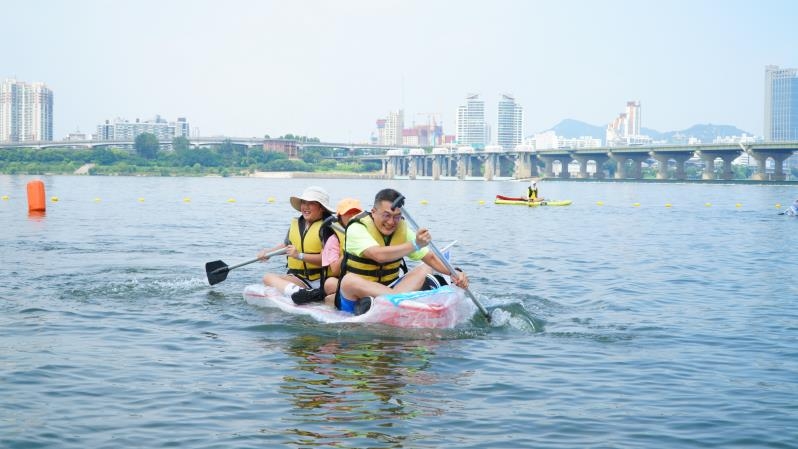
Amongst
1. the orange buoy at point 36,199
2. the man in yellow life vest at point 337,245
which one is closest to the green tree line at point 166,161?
the orange buoy at point 36,199

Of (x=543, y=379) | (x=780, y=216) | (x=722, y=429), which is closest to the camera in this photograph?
(x=722, y=429)

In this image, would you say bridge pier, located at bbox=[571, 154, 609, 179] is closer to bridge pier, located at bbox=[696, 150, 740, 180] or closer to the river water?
bridge pier, located at bbox=[696, 150, 740, 180]

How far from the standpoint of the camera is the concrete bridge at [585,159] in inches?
4355

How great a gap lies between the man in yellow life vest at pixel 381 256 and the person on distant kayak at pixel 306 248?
0.83 meters

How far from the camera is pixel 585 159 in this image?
435ft

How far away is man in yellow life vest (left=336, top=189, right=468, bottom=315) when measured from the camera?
33.8ft

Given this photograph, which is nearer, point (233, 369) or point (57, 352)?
point (233, 369)

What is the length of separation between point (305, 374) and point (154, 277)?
26.7 feet

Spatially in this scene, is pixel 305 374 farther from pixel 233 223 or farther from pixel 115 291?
pixel 233 223

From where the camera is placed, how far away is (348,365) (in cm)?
934

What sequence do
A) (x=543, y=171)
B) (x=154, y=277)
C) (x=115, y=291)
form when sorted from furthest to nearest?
(x=543, y=171), (x=154, y=277), (x=115, y=291)

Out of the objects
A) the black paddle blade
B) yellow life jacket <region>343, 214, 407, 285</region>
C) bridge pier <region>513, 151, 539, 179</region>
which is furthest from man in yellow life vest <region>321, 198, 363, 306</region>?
bridge pier <region>513, 151, 539, 179</region>

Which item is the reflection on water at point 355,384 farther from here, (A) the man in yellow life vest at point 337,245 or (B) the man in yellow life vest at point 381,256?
(A) the man in yellow life vest at point 337,245

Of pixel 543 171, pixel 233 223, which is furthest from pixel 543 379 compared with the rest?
pixel 543 171
